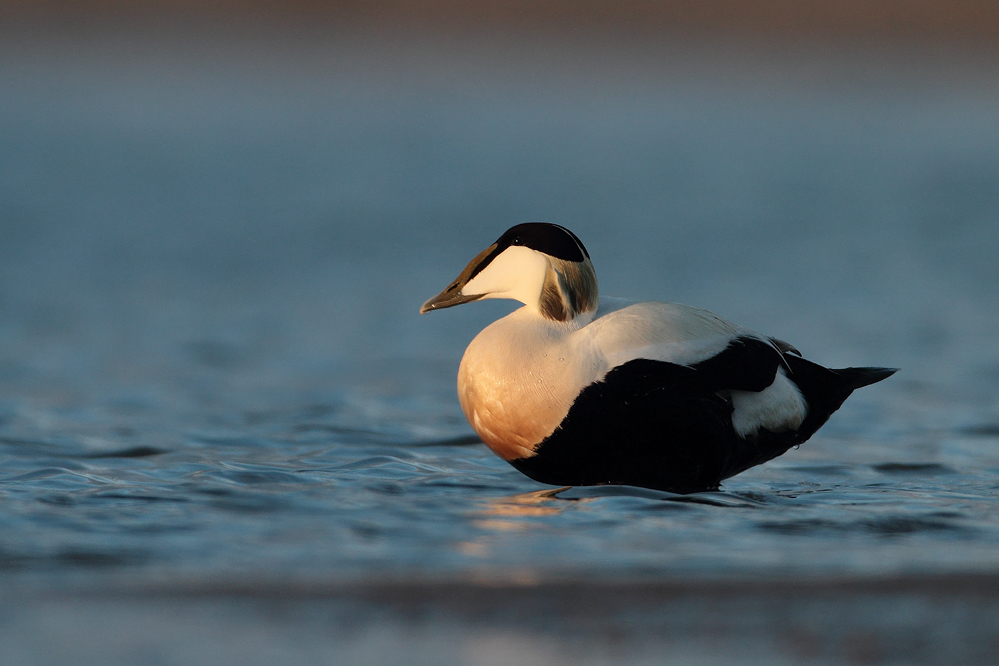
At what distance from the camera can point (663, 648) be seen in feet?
9.67

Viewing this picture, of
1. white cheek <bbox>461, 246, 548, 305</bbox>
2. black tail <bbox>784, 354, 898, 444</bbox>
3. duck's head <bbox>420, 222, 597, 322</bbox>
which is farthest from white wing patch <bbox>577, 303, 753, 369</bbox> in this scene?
black tail <bbox>784, 354, 898, 444</bbox>

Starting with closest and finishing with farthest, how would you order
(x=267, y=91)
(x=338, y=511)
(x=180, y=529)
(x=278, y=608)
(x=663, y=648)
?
1. (x=663, y=648)
2. (x=278, y=608)
3. (x=180, y=529)
4. (x=338, y=511)
5. (x=267, y=91)

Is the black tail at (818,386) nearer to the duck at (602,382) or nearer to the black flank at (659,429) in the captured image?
the duck at (602,382)

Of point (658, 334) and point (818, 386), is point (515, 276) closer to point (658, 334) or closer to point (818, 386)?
point (658, 334)

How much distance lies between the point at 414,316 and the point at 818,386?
3.98 meters

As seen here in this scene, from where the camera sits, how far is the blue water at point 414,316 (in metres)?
3.82

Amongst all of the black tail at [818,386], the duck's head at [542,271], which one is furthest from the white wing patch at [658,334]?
the black tail at [818,386]

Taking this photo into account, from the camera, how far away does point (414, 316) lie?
332 inches

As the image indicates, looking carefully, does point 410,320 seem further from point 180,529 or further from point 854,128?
point 854,128

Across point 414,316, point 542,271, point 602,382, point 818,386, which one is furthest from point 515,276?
point 414,316

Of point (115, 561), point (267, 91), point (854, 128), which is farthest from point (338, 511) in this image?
point (267, 91)

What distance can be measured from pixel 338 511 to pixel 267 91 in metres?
19.7

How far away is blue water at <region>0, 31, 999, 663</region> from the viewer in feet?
12.5

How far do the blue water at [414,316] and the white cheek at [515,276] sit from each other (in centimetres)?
67
